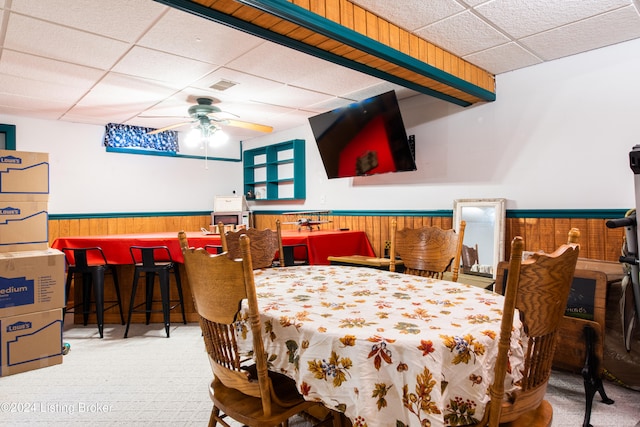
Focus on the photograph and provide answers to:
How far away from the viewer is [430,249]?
8.38 ft

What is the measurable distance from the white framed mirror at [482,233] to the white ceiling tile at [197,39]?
2.54 m

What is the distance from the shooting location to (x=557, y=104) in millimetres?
3346

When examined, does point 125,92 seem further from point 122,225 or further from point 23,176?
point 122,225

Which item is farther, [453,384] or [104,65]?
[104,65]

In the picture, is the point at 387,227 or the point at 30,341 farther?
the point at 387,227

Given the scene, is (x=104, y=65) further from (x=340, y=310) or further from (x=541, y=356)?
(x=541, y=356)

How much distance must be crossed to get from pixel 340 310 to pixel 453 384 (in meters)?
0.51

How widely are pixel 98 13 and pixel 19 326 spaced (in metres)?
2.44

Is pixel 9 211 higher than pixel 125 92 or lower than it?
lower

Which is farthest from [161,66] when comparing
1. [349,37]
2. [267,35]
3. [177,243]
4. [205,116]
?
[349,37]

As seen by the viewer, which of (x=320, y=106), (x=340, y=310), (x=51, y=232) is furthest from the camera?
(x=51, y=232)

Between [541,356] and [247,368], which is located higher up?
[541,356]

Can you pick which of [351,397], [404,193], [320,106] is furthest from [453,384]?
[320,106]

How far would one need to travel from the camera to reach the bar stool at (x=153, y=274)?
3.72m
